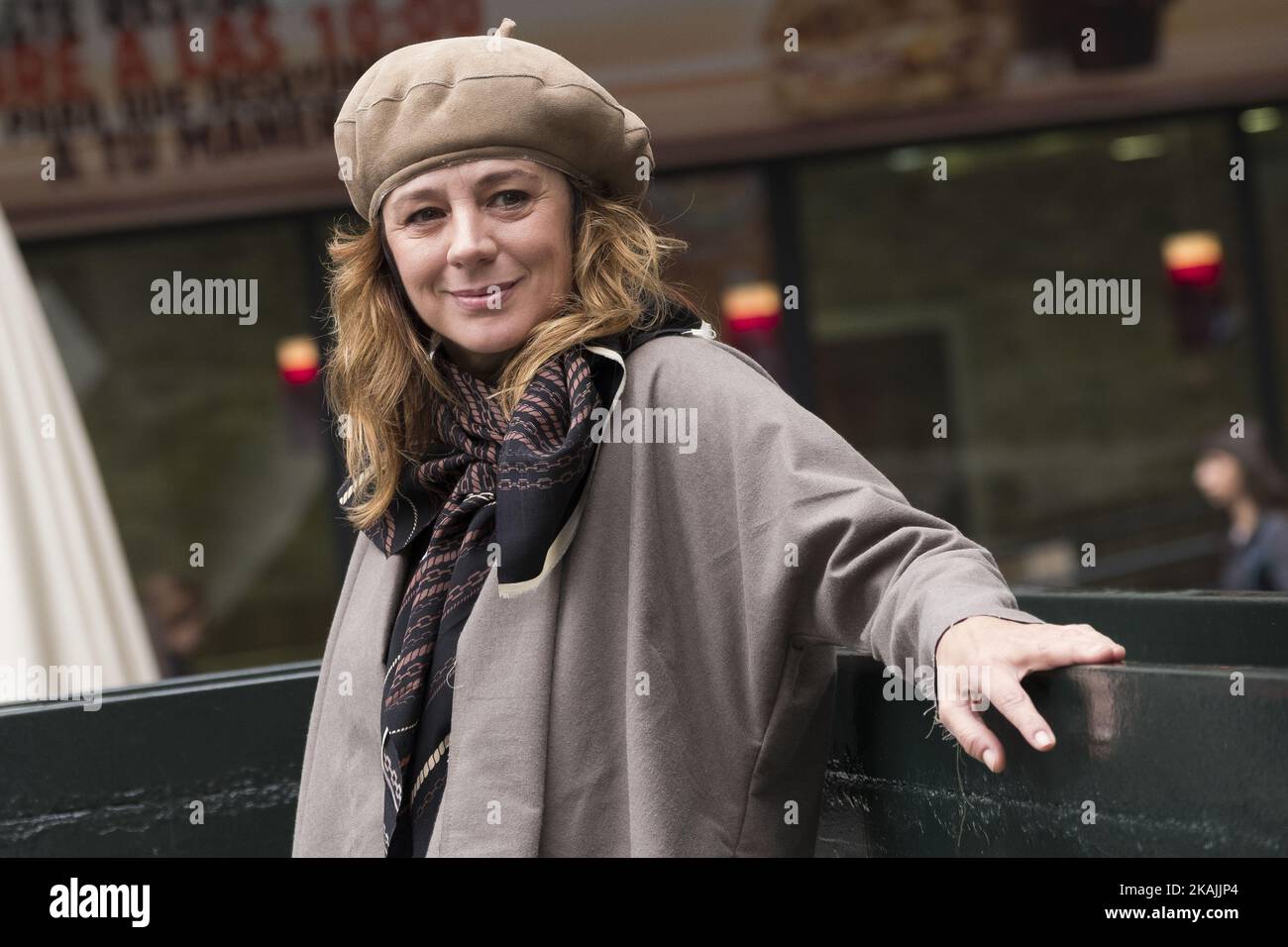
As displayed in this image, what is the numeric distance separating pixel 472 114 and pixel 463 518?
462 millimetres

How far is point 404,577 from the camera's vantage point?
1.77 meters

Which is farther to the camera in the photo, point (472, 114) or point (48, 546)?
point (48, 546)

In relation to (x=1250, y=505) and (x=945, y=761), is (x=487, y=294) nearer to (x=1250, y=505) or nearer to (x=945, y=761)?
(x=945, y=761)

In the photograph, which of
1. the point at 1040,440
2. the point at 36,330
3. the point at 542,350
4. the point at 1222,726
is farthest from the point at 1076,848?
the point at 1040,440

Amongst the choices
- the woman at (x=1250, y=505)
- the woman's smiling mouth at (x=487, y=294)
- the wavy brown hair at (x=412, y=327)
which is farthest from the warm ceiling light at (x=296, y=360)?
the woman's smiling mouth at (x=487, y=294)

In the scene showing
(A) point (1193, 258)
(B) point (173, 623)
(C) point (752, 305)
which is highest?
(A) point (1193, 258)

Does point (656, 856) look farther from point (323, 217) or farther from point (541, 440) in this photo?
point (323, 217)

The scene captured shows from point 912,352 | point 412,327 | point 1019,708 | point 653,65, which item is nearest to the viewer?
point 1019,708

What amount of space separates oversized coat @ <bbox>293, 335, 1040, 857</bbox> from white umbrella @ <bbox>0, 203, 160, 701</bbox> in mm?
1362

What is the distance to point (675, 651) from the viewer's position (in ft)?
4.99

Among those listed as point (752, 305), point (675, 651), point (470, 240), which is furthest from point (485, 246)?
point (752, 305)

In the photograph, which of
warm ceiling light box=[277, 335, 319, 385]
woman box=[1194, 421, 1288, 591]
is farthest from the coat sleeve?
warm ceiling light box=[277, 335, 319, 385]

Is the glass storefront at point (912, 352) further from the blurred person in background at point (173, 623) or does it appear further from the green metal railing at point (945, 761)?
the green metal railing at point (945, 761)
